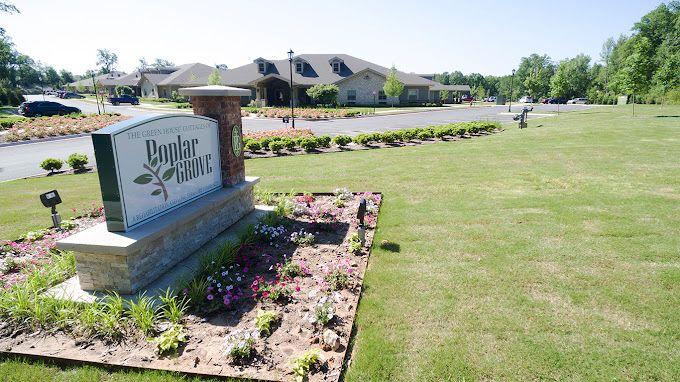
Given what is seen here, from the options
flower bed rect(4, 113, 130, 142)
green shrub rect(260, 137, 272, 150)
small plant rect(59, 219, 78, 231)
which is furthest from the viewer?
flower bed rect(4, 113, 130, 142)

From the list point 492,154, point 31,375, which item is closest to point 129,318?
point 31,375

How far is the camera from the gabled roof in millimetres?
50781

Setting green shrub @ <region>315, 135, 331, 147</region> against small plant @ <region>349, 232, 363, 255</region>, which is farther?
green shrub @ <region>315, 135, 331, 147</region>

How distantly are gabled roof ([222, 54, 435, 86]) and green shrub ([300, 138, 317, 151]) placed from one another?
3354 centimetres

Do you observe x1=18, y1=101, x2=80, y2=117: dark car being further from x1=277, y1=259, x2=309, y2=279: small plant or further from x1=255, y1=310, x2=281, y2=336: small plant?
x1=255, y1=310, x2=281, y2=336: small plant

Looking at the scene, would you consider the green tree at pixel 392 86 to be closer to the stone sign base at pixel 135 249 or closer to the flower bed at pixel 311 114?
the flower bed at pixel 311 114

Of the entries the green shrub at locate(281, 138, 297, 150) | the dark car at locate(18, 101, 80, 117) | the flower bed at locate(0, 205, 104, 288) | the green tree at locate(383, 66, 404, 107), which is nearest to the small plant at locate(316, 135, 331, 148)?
the green shrub at locate(281, 138, 297, 150)

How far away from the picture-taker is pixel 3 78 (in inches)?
2931

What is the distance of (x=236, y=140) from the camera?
8.26 meters

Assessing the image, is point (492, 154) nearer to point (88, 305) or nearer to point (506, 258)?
point (506, 258)

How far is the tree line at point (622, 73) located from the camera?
88.9 ft

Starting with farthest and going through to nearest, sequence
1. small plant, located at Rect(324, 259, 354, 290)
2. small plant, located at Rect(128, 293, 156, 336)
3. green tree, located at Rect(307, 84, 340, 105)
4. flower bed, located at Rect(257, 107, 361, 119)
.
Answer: green tree, located at Rect(307, 84, 340, 105) → flower bed, located at Rect(257, 107, 361, 119) → small plant, located at Rect(324, 259, 354, 290) → small plant, located at Rect(128, 293, 156, 336)

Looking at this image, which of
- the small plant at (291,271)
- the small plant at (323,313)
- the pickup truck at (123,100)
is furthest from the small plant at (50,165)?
the pickup truck at (123,100)

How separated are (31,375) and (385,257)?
15.2 feet
